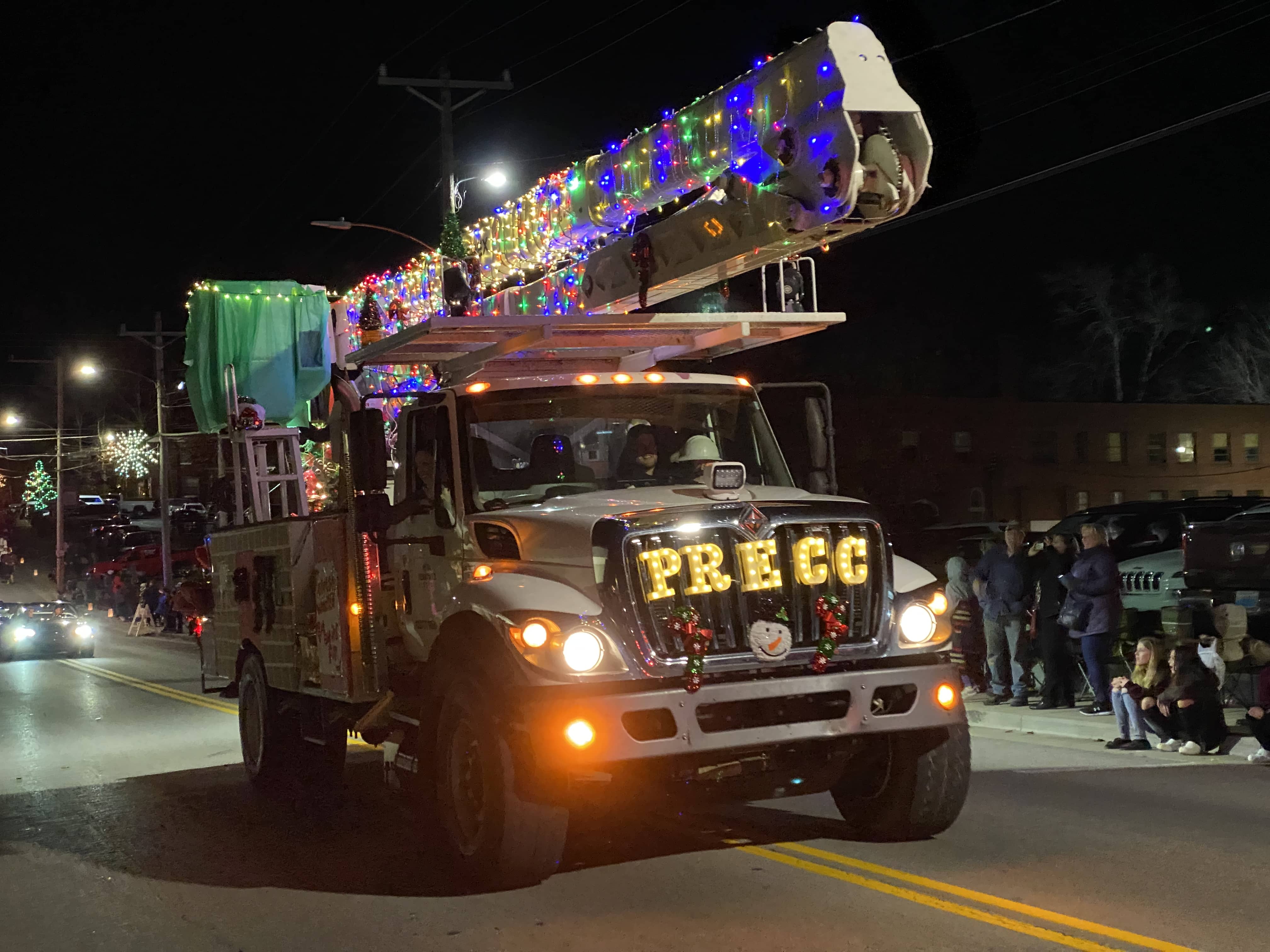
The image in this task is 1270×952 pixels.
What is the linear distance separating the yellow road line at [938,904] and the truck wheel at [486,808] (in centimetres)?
119

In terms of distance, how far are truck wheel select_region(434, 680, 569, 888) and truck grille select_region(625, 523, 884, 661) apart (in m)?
0.92

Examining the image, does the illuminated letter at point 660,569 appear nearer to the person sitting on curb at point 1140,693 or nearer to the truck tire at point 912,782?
the truck tire at point 912,782

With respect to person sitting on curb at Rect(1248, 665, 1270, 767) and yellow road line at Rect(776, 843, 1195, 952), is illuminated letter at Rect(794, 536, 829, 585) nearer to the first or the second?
yellow road line at Rect(776, 843, 1195, 952)

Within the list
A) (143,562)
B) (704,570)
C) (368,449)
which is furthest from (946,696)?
(143,562)

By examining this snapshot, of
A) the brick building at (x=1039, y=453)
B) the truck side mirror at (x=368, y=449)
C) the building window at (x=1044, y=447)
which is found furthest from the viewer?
the building window at (x=1044, y=447)

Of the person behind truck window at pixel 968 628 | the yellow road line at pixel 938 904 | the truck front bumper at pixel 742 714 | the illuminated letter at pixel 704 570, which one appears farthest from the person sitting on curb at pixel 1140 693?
the illuminated letter at pixel 704 570

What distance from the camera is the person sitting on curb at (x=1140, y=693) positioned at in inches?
439

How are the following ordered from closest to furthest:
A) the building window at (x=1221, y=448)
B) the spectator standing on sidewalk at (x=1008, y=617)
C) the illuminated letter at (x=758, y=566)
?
1. the illuminated letter at (x=758, y=566)
2. the spectator standing on sidewalk at (x=1008, y=617)
3. the building window at (x=1221, y=448)

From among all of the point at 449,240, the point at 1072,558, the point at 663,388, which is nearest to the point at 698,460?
the point at 663,388

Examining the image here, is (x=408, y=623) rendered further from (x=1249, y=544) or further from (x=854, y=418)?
(x=854, y=418)

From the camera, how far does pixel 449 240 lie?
1183 cm

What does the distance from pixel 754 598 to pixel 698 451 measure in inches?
55.9

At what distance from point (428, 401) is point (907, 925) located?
3.88 metres

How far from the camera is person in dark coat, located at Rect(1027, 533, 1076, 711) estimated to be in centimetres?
1359
